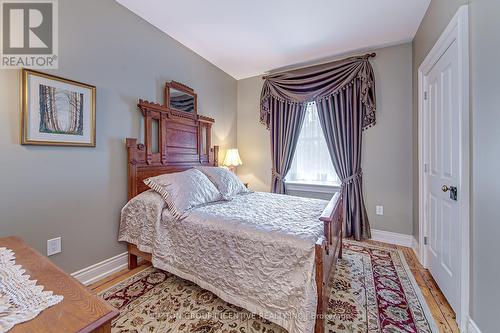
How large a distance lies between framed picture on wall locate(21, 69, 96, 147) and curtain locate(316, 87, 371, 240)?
2.92 metres

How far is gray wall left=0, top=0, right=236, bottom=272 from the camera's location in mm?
1565

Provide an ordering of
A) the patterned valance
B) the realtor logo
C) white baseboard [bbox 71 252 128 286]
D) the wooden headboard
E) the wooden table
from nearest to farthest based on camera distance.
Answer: the wooden table → the realtor logo → white baseboard [bbox 71 252 128 286] → the wooden headboard → the patterned valance

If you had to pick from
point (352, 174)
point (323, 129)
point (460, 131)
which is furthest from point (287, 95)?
point (460, 131)

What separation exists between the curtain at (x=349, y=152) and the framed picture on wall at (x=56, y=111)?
2915mm

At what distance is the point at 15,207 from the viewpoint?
1.56 metres

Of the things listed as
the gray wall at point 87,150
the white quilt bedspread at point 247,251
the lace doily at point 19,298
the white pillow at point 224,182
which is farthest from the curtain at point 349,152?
the lace doily at point 19,298

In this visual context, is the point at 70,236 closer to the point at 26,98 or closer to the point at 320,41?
the point at 26,98

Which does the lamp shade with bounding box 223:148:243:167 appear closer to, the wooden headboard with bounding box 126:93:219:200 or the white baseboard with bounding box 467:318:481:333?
the wooden headboard with bounding box 126:93:219:200

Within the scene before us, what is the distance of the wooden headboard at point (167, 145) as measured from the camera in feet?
7.50

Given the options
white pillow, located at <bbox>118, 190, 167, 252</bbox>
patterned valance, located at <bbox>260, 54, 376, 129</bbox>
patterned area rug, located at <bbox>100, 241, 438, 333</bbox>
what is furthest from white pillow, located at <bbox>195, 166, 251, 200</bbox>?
patterned valance, located at <bbox>260, 54, 376, 129</bbox>

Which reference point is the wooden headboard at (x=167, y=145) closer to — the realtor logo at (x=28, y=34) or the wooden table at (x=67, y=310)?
the realtor logo at (x=28, y=34)

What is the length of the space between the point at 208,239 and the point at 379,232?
8.19 feet

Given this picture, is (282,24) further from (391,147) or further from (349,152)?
(391,147)

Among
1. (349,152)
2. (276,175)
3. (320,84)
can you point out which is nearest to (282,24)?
(320,84)
